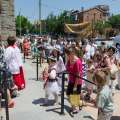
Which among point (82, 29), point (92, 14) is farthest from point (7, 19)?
point (92, 14)

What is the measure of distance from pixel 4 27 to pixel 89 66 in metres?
9.83

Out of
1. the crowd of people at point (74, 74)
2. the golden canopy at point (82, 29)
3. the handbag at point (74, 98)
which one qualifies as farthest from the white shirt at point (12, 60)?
the golden canopy at point (82, 29)

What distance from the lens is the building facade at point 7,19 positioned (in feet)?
73.9

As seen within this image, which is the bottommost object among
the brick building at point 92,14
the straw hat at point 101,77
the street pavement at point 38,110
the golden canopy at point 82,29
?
the street pavement at point 38,110

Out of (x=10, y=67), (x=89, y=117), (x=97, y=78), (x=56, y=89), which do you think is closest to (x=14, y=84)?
(x=10, y=67)

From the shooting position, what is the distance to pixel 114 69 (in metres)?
11.5

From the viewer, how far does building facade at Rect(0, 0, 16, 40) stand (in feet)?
73.9

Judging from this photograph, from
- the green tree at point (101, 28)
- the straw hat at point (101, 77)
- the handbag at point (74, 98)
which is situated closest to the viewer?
the straw hat at point (101, 77)

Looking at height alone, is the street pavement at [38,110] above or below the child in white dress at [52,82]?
below

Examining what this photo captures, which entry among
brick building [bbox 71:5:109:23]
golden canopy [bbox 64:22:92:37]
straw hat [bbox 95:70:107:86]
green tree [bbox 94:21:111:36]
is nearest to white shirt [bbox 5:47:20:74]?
straw hat [bbox 95:70:107:86]

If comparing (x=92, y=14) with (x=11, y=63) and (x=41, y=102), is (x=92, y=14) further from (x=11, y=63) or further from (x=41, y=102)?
(x=11, y=63)

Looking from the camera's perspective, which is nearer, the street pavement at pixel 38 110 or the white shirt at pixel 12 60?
the street pavement at pixel 38 110

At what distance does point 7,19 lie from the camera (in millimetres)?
22859

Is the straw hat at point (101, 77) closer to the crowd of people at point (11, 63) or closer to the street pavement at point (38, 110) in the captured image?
the street pavement at point (38, 110)
